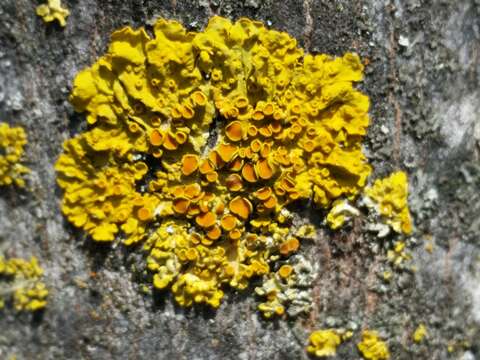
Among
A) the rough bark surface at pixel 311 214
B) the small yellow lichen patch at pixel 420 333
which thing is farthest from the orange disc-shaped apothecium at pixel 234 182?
the small yellow lichen patch at pixel 420 333

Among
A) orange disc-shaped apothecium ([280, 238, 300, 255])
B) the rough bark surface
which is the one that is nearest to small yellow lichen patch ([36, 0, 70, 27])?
the rough bark surface

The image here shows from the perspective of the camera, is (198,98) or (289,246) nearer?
(198,98)

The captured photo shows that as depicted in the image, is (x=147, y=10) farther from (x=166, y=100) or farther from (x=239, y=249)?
(x=239, y=249)

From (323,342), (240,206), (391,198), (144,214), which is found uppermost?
(391,198)

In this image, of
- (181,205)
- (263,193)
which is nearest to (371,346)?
(263,193)

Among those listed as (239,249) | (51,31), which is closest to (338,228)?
(239,249)

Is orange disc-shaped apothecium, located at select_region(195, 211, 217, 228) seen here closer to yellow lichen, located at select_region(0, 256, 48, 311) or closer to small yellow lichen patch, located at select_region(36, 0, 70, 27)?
yellow lichen, located at select_region(0, 256, 48, 311)

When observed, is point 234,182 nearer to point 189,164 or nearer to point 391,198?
point 189,164

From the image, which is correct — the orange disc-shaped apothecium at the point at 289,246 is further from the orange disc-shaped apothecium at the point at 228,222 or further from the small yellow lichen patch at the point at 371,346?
the small yellow lichen patch at the point at 371,346
